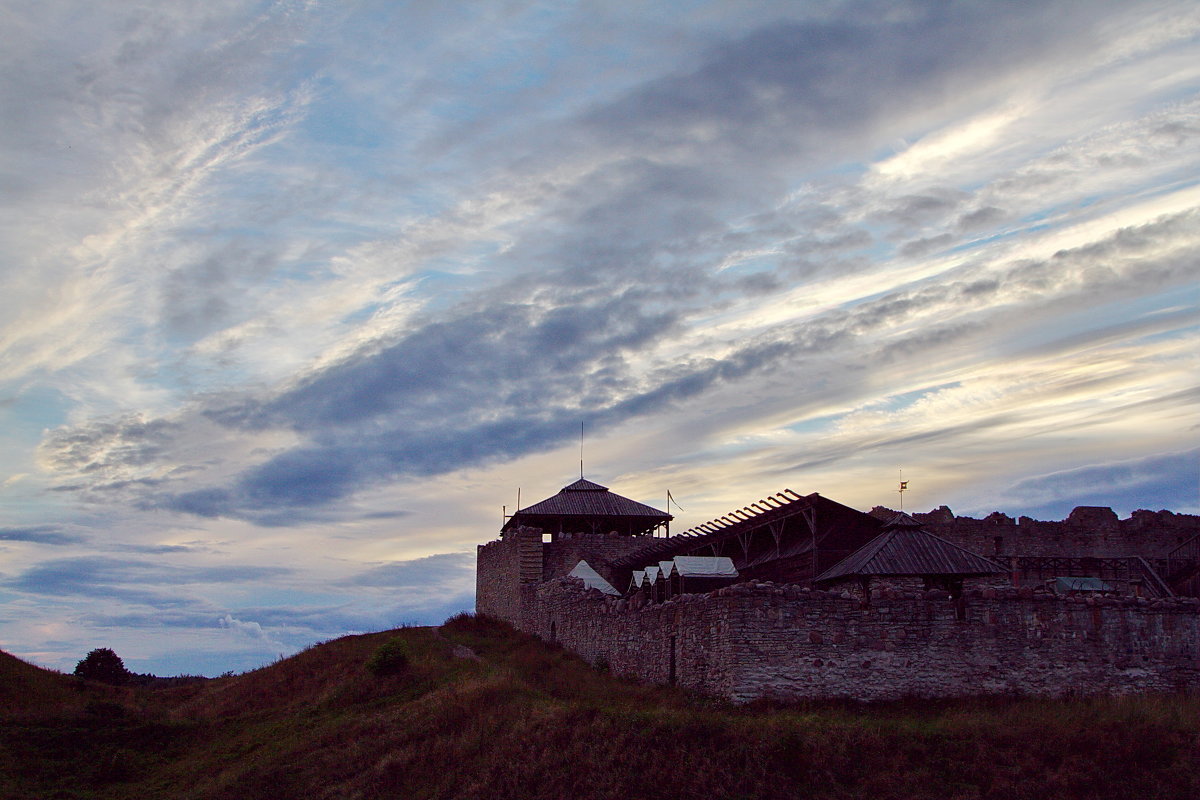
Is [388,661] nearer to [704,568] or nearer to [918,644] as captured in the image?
[704,568]

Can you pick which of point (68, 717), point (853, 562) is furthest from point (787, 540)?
point (68, 717)

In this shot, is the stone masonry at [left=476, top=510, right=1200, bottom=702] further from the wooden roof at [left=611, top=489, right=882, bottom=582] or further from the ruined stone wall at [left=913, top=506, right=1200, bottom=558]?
the ruined stone wall at [left=913, top=506, right=1200, bottom=558]

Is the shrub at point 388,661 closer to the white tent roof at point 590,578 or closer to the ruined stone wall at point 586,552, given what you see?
the white tent roof at point 590,578

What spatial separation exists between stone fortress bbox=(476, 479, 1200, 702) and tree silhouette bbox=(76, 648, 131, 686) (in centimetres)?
1571

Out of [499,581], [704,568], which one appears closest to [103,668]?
[499,581]

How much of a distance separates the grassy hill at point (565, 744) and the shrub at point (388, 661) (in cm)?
13

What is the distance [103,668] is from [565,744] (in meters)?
26.7

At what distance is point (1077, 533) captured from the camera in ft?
138

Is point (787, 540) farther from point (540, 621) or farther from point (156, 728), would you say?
point (156, 728)

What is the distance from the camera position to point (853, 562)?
80.6 feet

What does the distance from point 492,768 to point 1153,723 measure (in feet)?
38.8

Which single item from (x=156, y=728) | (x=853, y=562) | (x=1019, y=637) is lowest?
(x=156, y=728)

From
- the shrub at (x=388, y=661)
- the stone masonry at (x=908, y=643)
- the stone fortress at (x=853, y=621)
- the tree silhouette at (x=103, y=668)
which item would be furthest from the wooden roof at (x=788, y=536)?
the tree silhouette at (x=103, y=668)

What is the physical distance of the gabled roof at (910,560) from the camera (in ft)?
Answer: 76.9
